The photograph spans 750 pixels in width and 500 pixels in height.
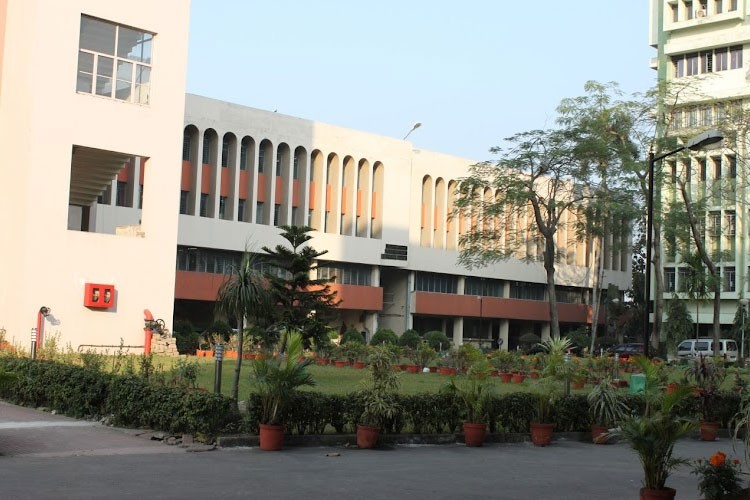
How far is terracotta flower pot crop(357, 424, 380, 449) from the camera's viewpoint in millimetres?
14531

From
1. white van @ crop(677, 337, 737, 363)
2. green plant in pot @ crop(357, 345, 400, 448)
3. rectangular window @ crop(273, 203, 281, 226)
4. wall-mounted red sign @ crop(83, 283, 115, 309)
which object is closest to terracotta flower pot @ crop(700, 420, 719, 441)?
green plant in pot @ crop(357, 345, 400, 448)

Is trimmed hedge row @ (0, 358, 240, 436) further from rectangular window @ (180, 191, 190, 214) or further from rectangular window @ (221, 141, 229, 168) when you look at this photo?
rectangular window @ (221, 141, 229, 168)

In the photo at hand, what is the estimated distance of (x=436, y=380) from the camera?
28.8m

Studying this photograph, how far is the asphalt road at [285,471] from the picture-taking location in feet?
33.1

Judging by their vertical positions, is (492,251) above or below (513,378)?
above

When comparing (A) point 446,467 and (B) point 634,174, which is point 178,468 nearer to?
(A) point 446,467

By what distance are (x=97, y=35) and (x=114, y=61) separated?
971 mm

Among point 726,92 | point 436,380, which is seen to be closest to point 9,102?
point 436,380

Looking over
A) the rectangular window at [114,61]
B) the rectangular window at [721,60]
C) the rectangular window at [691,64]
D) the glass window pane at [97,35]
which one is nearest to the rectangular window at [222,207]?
the rectangular window at [114,61]

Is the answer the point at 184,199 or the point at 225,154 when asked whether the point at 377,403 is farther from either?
the point at 225,154

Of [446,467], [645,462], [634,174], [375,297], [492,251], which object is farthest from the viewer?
[375,297]

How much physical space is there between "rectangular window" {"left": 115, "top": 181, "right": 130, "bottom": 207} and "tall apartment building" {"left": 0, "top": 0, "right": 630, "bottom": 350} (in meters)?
0.11

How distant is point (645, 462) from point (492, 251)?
41544 mm

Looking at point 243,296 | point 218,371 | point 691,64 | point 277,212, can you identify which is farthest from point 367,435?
point 691,64
